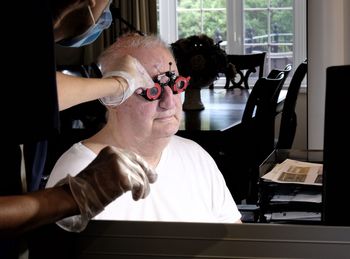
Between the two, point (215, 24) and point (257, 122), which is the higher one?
point (215, 24)

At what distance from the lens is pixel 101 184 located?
85 centimetres

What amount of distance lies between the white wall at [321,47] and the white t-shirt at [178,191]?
842 mm

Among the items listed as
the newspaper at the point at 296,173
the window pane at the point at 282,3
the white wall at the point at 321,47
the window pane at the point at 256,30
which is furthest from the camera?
the window pane at the point at 256,30

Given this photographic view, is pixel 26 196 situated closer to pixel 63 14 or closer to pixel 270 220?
pixel 63 14

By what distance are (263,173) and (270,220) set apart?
239 millimetres

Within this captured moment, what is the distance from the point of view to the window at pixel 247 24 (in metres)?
5.37

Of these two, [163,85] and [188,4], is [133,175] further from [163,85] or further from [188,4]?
[188,4]

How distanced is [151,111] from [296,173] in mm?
468

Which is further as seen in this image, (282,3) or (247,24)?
(247,24)

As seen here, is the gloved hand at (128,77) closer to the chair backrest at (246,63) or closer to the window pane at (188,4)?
the chair backrest at (246,63)

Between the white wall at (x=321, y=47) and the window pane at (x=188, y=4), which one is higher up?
the window pane at (x=188, y=4)

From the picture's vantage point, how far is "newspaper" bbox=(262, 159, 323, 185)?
6.26ft

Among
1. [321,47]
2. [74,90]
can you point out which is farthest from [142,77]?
[321,47]

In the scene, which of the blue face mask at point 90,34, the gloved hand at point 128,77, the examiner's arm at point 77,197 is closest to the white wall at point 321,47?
the gloved hand at point 128,77
